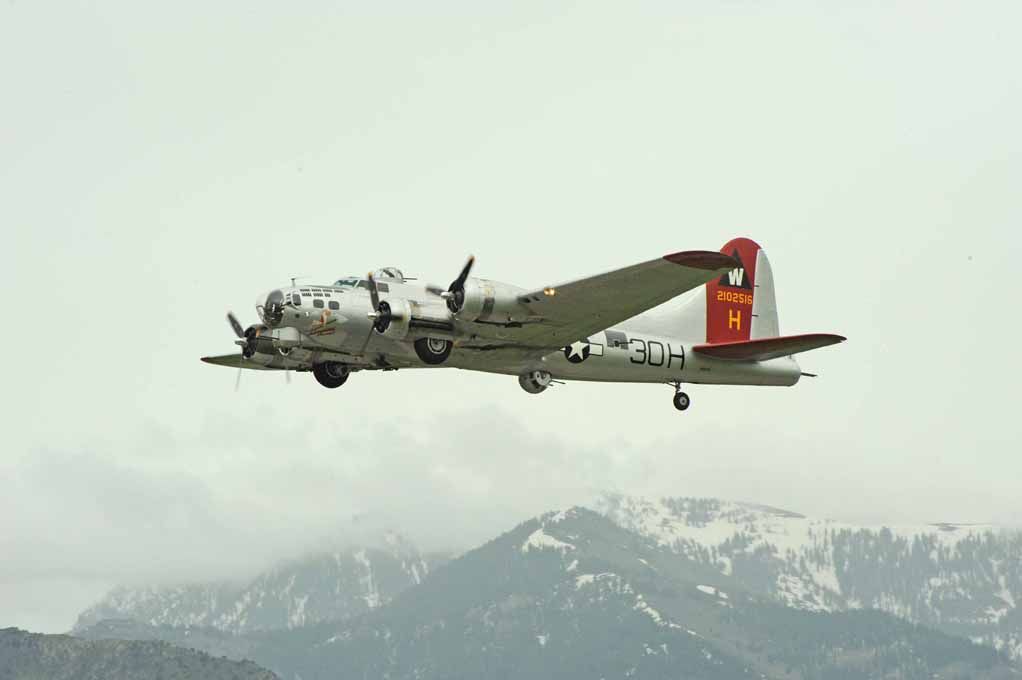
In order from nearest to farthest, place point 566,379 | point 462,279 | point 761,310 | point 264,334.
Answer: point 462,279 → point 264,334 → point 566,379 → point 761,310

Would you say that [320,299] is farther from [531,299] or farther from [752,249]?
[752,249]

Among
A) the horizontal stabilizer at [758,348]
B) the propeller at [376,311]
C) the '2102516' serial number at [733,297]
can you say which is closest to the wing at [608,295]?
the propeller at [376,311]

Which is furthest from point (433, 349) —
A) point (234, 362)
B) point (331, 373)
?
point (234, 362)

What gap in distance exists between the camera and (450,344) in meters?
46.3

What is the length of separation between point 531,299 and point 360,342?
6.44 meters

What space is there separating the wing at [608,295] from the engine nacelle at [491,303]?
37 cm

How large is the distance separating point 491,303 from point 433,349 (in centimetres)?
300

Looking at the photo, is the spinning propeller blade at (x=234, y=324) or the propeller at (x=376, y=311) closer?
the propeller at (x=376, y=311)

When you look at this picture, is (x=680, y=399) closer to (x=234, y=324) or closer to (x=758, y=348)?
(x=758, y=348)

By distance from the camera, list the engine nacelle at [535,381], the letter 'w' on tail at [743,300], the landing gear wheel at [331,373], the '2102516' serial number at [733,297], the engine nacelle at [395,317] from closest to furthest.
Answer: the engine nacelle at [395,317] < the engine nacelle at [535,381] < the landing gear wheel at [331,373] < the letter 'w' on tail at [743,300] < the '2102516' serial number at [733,297]

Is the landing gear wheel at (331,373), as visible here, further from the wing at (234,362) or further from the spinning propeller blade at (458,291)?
the spinning propeller blade at (458,291)

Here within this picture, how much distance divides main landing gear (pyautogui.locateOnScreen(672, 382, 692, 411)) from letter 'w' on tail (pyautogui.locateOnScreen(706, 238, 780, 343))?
2616 millimetres

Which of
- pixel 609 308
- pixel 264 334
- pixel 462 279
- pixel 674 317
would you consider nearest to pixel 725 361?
pixel 674 317

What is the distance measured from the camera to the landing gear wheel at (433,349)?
45844 mm
